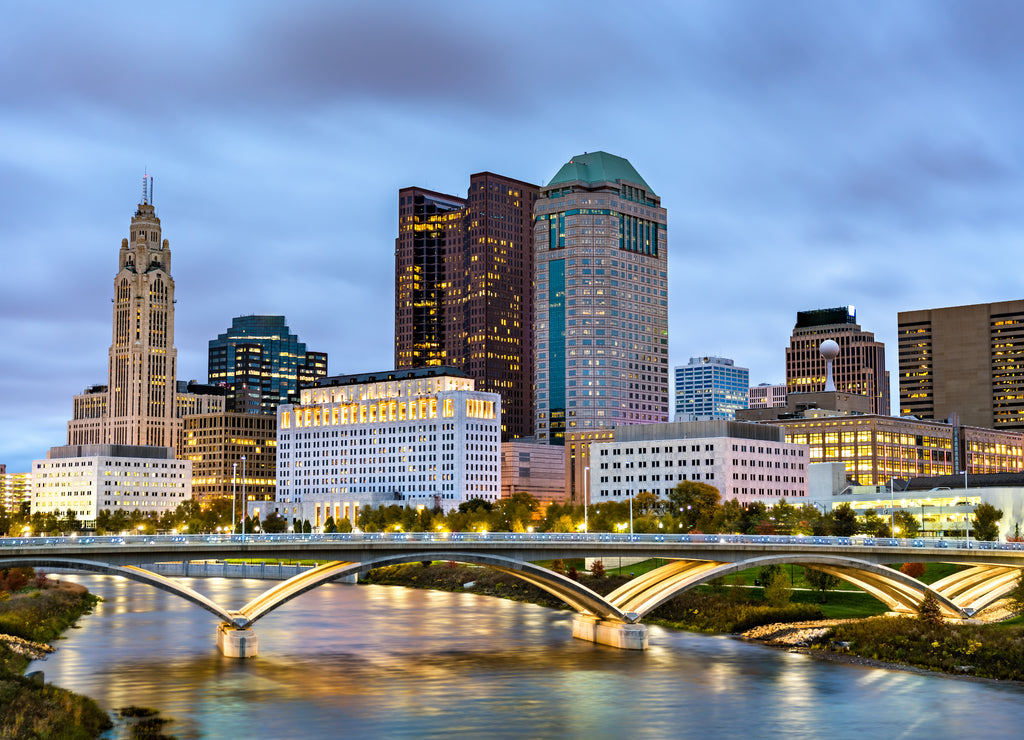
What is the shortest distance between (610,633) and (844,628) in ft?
60.3

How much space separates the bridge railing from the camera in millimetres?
86731

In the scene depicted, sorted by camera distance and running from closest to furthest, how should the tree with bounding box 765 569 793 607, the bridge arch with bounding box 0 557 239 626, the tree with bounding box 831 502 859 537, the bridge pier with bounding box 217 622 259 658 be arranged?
the bridge arch with bounding box 0 557 239 626 < the bridge pier with bounding box 217 622 259 658 < the tree with bounding box 765 569 793 607 < the tree with bounding box 831 502 859 537

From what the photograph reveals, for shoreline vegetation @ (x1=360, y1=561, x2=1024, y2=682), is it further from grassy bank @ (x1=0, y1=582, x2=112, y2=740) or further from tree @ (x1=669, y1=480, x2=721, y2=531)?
grassy bank @ (x1=0, y1=582, x2=112, y2=740)

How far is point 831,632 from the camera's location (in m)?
99.1

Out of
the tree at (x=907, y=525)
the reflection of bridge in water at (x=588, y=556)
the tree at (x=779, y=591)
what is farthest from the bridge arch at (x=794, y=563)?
the tree at (x=907, y=525)

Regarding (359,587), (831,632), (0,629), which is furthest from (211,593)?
(831,632)

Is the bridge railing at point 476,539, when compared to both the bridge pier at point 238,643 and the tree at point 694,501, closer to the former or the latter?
the bridge pier at point 238,643

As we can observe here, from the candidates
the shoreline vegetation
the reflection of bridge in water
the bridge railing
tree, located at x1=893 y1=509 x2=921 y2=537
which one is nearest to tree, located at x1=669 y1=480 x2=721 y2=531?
tree, located at x1=893 y1=509 x2=921 y2=537

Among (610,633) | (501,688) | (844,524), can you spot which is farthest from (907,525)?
(501,688)

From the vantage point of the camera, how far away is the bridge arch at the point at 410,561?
92.6 meters

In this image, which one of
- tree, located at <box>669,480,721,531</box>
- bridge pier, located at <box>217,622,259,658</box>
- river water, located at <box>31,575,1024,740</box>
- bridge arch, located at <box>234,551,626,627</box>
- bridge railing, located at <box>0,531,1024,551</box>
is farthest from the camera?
tree, located at <box>669,480,721,531</box>

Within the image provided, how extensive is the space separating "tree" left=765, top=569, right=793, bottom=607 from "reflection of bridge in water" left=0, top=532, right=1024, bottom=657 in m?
6.66

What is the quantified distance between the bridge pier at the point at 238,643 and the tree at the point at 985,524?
91464 mm

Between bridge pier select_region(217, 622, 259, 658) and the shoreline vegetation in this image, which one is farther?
bridge pier select_region(217, 622, 259, 658)
